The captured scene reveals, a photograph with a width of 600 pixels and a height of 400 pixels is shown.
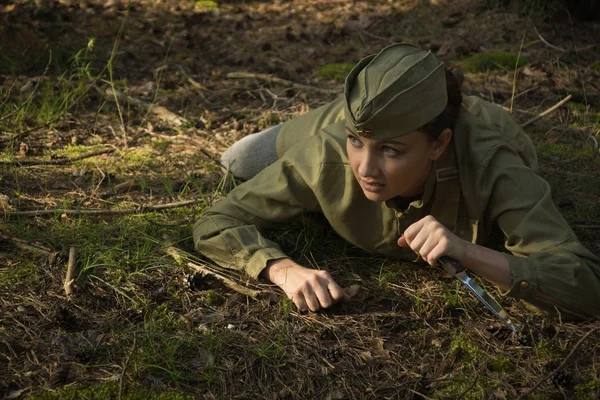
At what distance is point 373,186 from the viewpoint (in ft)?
11.2

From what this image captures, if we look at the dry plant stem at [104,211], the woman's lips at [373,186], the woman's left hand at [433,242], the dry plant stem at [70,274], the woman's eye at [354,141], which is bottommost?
the dry plant stem at [104,211]

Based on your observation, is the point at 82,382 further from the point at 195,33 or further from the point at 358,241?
the point at 195,33

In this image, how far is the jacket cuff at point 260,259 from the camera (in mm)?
3721

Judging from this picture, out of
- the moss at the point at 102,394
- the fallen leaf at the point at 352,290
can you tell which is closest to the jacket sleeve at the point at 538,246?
the fallen leaf at the point at 352,290

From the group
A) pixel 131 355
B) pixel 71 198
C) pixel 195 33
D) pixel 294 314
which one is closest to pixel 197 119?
pixel 71 198

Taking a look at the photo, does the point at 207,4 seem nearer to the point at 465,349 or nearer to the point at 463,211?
the point at 463,211

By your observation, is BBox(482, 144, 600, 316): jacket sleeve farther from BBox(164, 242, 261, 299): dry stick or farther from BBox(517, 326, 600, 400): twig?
BBox(164, 242, 261, 299): dry stick

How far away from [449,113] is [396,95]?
0.39 m

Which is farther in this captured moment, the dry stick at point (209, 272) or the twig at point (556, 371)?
the dry stick at point (209, 272)

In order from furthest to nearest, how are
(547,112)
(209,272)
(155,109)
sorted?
(155,109), (547,112), (209,272)

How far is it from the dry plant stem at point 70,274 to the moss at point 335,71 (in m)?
3.79

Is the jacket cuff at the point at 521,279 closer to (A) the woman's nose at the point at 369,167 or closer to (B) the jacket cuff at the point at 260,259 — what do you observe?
(A) the woman's nose at the point at 369,167

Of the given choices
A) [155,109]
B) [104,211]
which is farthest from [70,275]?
[155,109]

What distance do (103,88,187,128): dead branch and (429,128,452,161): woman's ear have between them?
120 inches
